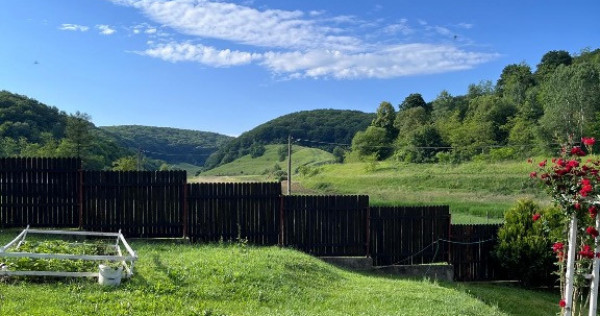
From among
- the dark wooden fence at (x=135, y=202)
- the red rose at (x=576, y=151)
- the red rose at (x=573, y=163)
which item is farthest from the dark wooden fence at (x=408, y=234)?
the red rose at (x=573, y=163)

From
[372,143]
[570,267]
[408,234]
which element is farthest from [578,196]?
[372,143]

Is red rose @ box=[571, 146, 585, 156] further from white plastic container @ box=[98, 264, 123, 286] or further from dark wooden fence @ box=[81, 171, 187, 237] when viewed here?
dark wooden fence @ box=[81, 171, 187, 237]

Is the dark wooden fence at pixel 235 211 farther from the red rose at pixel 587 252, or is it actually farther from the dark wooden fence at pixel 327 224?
the red rose at pixel 587 252

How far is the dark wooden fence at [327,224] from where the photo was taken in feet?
41.1

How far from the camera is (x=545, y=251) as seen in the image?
12070mm

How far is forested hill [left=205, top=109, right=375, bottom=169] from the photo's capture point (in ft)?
292

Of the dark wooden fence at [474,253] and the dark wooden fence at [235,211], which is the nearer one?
the dark wooden fence at [235,211]

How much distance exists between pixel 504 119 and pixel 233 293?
71.5m

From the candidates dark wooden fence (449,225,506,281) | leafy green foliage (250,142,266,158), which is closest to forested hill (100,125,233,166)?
leafy green foliage (250,142,266,158)

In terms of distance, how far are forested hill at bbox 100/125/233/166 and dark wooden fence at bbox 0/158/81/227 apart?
226ft

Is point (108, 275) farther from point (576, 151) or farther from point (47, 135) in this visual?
point (47, 135)

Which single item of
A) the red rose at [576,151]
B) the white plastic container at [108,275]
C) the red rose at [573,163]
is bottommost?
the white plastic container at [108,275]

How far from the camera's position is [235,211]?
12414 mm

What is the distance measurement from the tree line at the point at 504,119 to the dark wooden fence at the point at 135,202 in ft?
137
